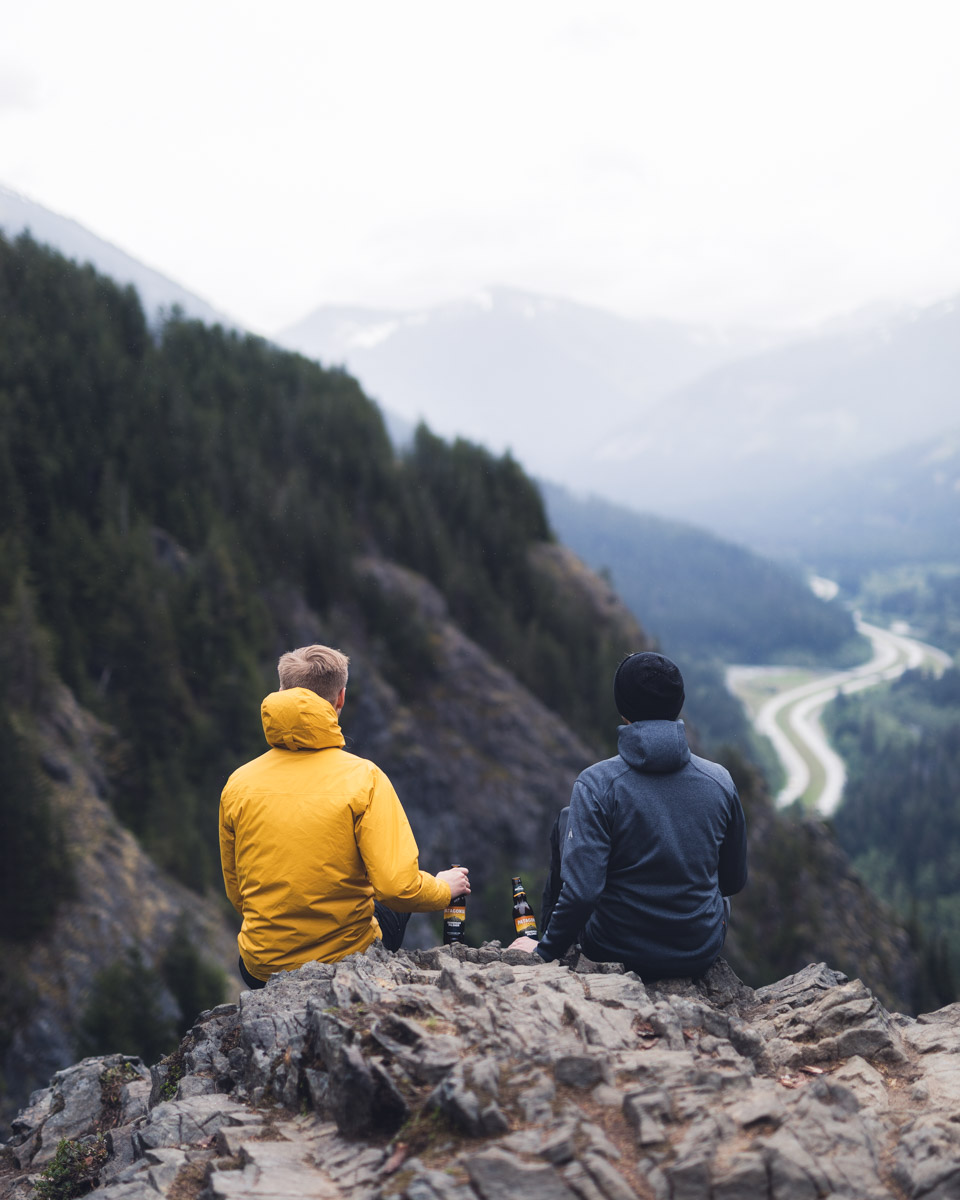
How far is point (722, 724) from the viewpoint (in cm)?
16525

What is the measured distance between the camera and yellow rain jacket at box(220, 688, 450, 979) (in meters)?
5.76

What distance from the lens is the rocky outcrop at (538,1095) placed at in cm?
428

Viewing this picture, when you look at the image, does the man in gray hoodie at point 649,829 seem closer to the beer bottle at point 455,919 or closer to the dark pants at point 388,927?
the beer bottle at point 455,919

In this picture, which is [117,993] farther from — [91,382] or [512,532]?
[512,532]

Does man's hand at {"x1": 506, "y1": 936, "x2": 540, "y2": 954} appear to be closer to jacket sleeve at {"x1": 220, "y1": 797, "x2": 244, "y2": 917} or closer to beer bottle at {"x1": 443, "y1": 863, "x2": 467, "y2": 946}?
beer bottle at {"x1": 443, "y1": 863, "x2": 467, "y2": 946}

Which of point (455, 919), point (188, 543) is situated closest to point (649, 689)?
point (455, 919)

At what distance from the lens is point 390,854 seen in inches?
226

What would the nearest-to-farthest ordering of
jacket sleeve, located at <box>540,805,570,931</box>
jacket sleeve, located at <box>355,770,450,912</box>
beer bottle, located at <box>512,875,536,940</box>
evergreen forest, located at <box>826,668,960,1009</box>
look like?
jacket sleeve, located at <box>355,770,450,912</box>, jacket sleeve, located at <box>540,805,570,931</box>, beer bottle, located at <box>512,875,536,940</box>, evergreen forest, located at <box>826,668,960,1009</box>

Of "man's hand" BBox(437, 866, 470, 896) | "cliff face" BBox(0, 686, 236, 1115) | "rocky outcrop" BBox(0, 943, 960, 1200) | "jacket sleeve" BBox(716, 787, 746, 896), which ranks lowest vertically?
"cliff face" BBox(0, 686, 236, 1115)

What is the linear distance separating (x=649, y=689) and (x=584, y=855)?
1309 millimetres

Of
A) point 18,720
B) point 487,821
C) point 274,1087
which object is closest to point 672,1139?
point 274,1087

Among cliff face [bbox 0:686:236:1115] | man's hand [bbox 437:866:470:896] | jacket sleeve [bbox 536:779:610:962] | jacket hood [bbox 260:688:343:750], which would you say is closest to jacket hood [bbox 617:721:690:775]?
jacket sleeve [bbox 536:779:610:962]

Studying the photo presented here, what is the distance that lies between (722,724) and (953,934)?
69.6m

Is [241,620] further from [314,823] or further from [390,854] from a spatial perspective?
[390,854]
